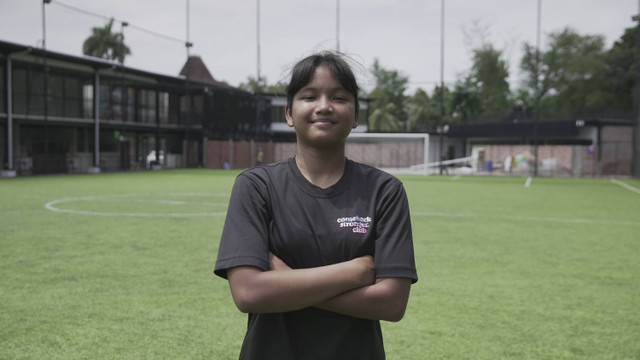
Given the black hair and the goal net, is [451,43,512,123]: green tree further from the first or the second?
the black hair

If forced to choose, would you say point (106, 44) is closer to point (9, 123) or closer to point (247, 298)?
point (9, 123)

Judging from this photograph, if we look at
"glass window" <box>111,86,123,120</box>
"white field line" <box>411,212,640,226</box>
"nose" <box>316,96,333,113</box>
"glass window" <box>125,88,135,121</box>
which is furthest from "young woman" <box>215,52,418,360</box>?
"glass window" <box>125,88,135,121</box>

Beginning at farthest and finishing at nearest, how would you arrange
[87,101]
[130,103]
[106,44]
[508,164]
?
[508,164], [130,103], [106,44], [87,101]

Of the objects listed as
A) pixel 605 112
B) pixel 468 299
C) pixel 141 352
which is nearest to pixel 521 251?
pixel 468 299

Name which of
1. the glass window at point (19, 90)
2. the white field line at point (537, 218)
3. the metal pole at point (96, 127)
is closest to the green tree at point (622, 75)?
the metal pole at point (96, 127)

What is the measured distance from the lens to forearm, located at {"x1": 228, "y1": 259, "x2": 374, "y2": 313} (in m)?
1.95

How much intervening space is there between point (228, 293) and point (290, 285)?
420 centimetres

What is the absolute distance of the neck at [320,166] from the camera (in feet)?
6.93

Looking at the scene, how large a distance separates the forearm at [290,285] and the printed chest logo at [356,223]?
0.12 metres

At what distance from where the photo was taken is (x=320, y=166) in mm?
2111

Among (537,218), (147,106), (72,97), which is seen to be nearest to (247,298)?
(537,218)

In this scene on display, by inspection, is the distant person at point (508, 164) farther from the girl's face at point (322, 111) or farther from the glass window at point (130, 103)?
the girl's face at point (322, 111)

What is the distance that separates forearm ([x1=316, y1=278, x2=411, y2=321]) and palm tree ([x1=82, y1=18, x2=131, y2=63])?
116ft

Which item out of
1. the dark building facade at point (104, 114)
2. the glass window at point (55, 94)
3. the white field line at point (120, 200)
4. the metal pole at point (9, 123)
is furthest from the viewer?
the glass window at point (55, 94)
